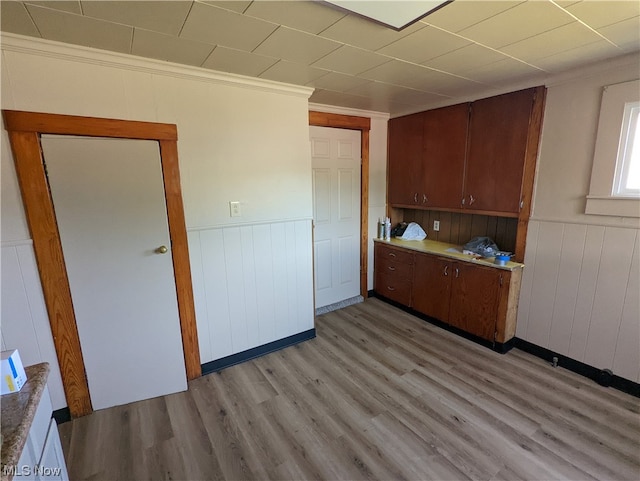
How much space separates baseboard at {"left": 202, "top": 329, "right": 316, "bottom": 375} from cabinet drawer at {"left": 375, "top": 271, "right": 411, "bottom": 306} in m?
1.15

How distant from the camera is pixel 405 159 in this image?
11.4 ft

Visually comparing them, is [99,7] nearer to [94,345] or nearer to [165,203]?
[165,203]

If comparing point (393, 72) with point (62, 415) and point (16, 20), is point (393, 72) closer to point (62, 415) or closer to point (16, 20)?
point (16, 20)

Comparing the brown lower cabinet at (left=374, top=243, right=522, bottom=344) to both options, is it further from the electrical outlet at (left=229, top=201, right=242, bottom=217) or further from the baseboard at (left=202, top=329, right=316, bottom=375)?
the electrical outlet at (left=229, top=201, right=242, bottom=217)

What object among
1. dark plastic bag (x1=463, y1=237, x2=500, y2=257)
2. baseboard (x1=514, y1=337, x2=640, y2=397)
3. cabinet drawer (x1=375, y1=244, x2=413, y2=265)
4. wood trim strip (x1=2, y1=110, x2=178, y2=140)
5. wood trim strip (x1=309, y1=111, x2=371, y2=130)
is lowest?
baseboard (x1=514, y1=337, x2=640, y2=397)

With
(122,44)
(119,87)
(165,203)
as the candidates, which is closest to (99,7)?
(122,44)

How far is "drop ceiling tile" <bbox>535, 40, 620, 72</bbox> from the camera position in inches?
70.1

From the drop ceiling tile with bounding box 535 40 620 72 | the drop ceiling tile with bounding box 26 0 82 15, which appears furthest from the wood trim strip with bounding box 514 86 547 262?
the drop ceiling tile with bounding box 26 0 82 15

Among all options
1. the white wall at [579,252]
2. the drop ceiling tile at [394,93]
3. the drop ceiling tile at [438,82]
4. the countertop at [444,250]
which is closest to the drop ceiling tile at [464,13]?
the drop ceiling tile at [438,82]

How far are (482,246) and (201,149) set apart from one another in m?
2.58

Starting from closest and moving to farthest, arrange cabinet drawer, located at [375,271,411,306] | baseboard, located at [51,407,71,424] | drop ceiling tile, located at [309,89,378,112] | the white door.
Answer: baseboard, located at [51,407,71,424] < drop ceiling tile, located at [309,89,378,112] < the white door < cabinet drawer, located at [375,271,411,306]

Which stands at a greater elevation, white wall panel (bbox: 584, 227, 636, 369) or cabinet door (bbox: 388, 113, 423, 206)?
cabinet door (bbox: 388, 113, 423, 206)

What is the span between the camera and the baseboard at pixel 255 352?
2.45m

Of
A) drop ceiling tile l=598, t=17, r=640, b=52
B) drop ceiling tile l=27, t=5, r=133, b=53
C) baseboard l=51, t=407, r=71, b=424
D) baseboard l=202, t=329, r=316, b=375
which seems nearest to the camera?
drop ceiling tile l=27, t=5, r=133, b=53
